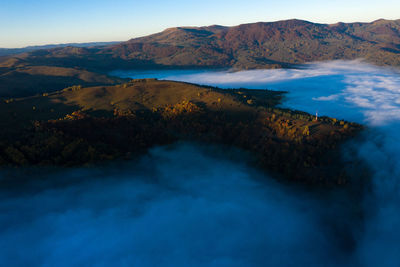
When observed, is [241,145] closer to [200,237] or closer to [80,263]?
[200,237]

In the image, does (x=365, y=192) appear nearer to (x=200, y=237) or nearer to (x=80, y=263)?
(x=200, y=237)

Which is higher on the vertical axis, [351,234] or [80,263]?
[80,263]

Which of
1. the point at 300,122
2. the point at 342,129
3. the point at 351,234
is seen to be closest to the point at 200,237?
the point at 351,234

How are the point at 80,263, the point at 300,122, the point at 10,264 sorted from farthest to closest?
1. the point at 300,122
2. the point at 80,263
3. the point at 10,264

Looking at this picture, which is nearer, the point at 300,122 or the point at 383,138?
the point at 300,122

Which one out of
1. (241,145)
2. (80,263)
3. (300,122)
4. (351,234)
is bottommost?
(351,234)

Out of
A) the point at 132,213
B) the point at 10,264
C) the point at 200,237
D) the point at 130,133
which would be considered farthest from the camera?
the point at 130,133
